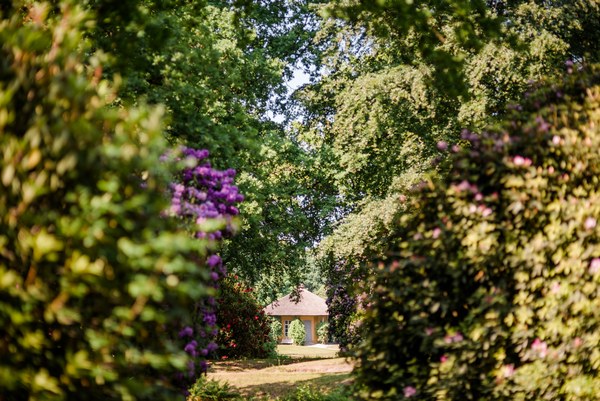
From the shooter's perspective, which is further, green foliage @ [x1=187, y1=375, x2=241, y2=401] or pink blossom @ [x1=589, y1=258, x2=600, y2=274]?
green foliage @ [x1=187, y1=375, x2=241, y2=401]

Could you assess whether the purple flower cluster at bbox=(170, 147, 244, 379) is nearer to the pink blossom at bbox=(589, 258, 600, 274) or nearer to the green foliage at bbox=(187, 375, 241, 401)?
the pink blossom at bbox=(589, 258, 600, 274)

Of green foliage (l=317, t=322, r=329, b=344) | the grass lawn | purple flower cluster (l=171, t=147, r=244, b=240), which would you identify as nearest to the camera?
purple flower cluster (l=171, t=147, r=244, b=240)

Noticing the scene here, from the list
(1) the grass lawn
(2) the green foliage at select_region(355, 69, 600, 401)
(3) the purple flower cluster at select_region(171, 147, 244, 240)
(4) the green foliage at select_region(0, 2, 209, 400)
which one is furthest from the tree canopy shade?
(2) the green foliage at select_region(355, 69, 600, 401)

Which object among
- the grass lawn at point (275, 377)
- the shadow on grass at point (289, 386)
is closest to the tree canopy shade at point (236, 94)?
the grass lawn at point (275, 377)

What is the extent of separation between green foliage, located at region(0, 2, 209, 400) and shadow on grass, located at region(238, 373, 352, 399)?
8.51 metres

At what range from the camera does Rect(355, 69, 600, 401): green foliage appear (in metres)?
4.59

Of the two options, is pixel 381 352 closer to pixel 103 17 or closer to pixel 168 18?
pixel 103 17

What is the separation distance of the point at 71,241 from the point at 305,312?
185ft

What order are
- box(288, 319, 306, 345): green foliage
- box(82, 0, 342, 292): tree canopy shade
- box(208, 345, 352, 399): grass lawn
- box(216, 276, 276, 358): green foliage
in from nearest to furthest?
box(82, 0, 342, 292): tree canopy shade, box(208, 345, 352, 399): grass lawn, box(216, 276, 276, 358): green foliage, box(288, 319, 306, 345): green foliage

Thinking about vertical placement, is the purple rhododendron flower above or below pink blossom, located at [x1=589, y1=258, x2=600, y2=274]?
below

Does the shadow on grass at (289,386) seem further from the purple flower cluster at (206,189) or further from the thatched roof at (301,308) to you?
the thatched roof at (301,308)

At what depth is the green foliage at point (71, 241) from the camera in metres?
2.72

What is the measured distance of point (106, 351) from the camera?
290 centimetres

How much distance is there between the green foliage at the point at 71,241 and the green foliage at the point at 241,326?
18846 mm
